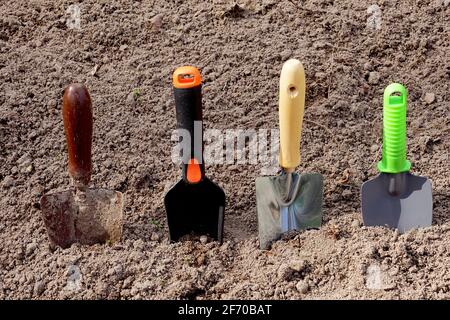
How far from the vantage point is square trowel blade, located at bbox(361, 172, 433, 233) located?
2.62 metres

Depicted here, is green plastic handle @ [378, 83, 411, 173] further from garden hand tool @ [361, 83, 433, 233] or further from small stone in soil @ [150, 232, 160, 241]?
small stone in soil @ [150, 232, 160, 241]

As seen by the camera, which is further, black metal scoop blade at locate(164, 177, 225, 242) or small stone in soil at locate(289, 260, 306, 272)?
black metal scoop blade at locate(164, 177, 225, 242)

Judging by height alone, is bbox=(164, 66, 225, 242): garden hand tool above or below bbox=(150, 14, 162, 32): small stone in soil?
below

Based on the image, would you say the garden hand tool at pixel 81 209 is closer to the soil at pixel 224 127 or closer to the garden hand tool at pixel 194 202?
the soil at pixel 224 127

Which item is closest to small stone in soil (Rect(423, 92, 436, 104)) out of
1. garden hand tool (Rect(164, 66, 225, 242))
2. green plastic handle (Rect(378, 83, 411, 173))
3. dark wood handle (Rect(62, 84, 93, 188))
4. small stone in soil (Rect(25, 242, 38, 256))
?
green plastic handle (Rect(378, 83, 411, 173))

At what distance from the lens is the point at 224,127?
293 centimetres

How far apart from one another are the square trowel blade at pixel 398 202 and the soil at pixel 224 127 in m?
0.05

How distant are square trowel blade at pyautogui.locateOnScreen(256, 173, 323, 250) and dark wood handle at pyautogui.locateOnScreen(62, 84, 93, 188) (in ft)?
1.71

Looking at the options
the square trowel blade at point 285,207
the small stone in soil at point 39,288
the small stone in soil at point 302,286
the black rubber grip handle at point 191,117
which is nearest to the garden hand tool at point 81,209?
the small stone in soil at point 39,288

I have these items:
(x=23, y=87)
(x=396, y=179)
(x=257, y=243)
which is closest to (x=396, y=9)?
(x=396, y=179)

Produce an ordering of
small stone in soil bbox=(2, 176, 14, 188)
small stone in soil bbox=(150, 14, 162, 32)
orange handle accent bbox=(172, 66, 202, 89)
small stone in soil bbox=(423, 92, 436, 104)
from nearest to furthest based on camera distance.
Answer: orange handle accent bbox=(172, 66, 202, 89), small stone in soil bbox=(2, 176, 14, 188), small stone in soil bbox=(423, 92, 436, 104), small stone in soil bbox=(150, 14, 162, 32)

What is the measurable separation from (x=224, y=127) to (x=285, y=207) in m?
0.39

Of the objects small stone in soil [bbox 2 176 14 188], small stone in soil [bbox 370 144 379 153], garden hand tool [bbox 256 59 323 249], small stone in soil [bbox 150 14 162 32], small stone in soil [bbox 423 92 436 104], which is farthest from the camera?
small stone in soil [bbox 150 14 162 32]

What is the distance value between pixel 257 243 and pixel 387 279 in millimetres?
405
